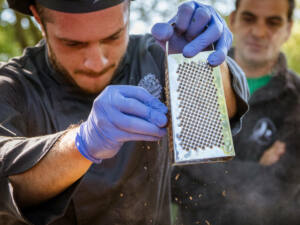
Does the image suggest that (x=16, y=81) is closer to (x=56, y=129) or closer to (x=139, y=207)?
(x=56, y=129)

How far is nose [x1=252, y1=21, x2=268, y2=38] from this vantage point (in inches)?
237

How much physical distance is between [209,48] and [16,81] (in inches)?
66.8

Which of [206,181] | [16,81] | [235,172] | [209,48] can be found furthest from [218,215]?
[16,81]

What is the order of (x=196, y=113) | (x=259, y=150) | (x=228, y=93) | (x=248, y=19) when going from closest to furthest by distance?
(x=196, y=113) → (x=228, y=93) → (x=259, y=150) → (x=248, y=19)

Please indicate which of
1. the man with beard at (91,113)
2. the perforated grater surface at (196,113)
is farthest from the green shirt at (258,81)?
the perforated grater surface at (196,113)

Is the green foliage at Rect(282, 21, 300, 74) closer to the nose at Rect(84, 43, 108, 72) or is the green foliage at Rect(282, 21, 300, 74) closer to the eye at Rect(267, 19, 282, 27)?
the eye at Rect(267, 19, 282, 27)

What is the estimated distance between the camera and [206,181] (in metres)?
3.92

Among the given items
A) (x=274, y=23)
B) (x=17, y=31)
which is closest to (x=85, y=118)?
(x=274, y=23)

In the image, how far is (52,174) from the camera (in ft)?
7.50

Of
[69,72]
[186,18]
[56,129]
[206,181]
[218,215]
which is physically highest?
[186,18]

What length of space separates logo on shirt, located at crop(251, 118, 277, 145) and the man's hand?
0.36ft

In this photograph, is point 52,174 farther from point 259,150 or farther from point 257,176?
point 259,150

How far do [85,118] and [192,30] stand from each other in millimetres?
1324

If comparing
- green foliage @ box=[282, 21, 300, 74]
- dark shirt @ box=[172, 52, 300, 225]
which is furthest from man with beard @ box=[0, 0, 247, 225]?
green foliage @ box=[282, 21, 300, 74]
